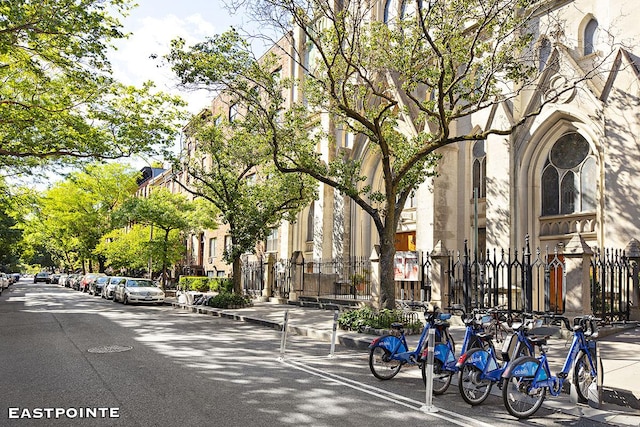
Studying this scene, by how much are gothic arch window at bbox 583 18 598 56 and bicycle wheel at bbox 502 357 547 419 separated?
47.8ft

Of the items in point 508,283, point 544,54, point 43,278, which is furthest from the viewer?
point 43,278

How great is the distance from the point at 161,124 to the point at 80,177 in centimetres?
3178

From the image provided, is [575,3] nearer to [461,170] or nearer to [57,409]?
[461,170]

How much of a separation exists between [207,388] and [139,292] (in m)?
20.2

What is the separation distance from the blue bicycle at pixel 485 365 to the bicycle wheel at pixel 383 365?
1504 millimetres

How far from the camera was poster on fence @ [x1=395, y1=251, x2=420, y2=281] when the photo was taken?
19891 mm

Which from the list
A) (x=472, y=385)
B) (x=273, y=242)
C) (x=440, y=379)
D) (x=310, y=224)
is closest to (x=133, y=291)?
(x=310, y=224)

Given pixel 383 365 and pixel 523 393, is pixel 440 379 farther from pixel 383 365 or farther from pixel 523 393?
pixel 523 393

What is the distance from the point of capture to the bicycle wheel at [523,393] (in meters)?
6.33

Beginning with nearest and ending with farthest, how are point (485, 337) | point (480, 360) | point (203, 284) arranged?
point (480, 360) < point (485, 337) < point (203, 284)

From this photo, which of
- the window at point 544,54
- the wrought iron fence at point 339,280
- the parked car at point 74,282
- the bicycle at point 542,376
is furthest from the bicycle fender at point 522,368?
the parked car at point 74,282

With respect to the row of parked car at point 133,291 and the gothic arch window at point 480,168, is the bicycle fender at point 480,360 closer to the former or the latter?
the gothic arch window at point 480,168

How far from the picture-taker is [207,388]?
7.36m

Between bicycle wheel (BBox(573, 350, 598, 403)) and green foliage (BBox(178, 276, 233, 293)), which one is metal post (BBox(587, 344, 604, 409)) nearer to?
bicycle wheel (BBox(573, 350, 598, 403))
